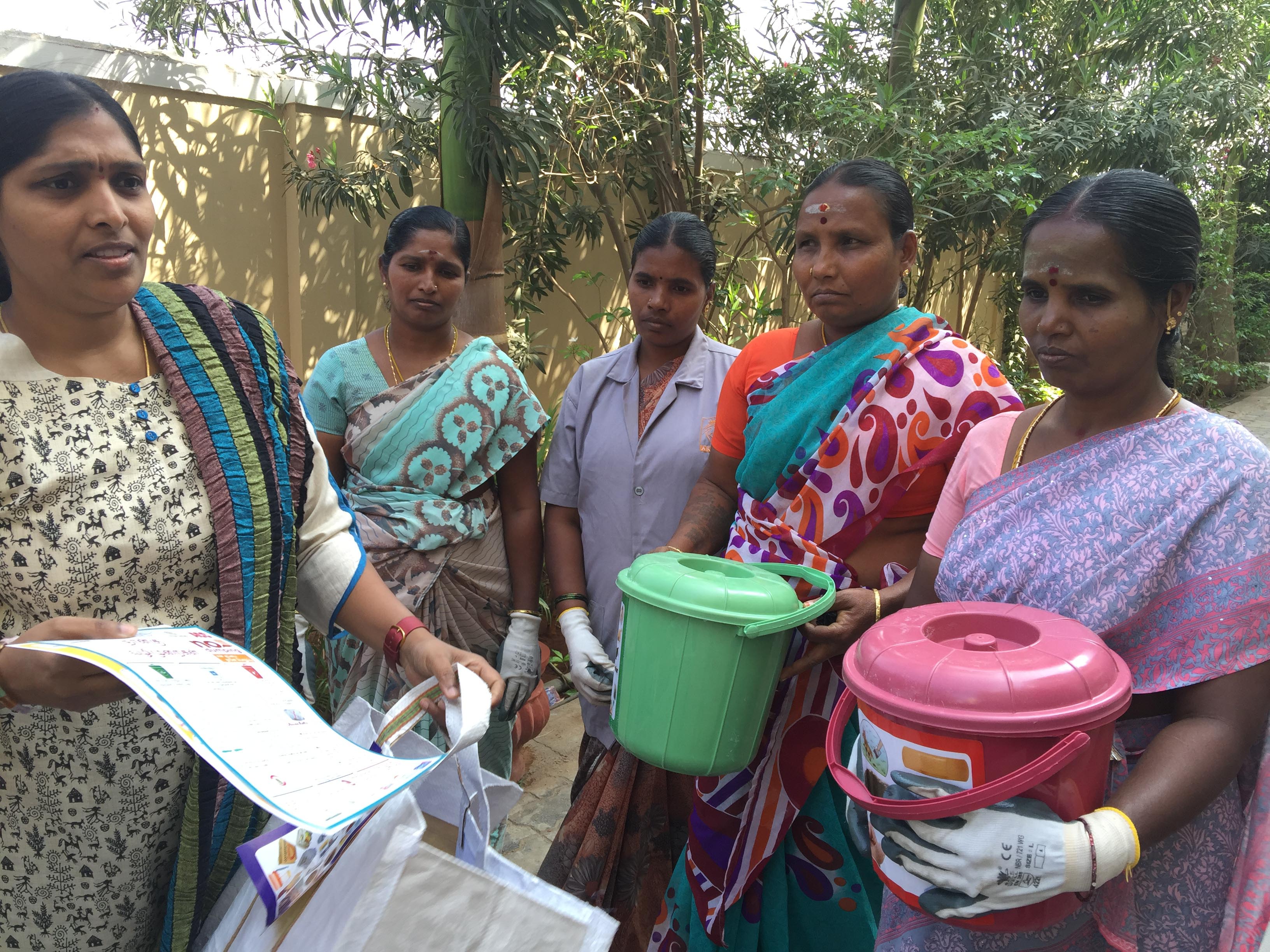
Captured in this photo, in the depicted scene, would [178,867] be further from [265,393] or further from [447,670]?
[265,393]

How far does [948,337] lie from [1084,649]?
37.4 inches

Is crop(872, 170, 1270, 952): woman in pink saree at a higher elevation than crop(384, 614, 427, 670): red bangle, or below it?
higher

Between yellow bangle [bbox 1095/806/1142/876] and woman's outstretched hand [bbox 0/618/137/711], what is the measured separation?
1267 mm

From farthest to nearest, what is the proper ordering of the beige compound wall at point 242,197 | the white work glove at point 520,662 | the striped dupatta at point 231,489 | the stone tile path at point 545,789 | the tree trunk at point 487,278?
the beige compound wall at point 242,197 < the tree trunk at point 487,278 < the stone tile path at point 545,789 < the white work glove at point 520,662 < the striped dupatta at point 231,489

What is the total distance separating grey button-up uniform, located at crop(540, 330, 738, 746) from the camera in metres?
2.45

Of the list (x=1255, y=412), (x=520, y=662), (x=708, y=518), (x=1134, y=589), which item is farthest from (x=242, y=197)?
(x=1255, y=412)

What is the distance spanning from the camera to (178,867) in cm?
141

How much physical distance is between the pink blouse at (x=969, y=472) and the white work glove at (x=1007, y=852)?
0.56 meters

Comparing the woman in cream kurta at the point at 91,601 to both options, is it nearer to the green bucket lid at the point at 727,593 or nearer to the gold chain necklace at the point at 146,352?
the gold chain necklace at the point at 146,352

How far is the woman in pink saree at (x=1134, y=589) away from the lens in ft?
3.88

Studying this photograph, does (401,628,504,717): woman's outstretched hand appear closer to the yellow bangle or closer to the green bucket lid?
the green bucket lid

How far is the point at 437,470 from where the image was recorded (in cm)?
244

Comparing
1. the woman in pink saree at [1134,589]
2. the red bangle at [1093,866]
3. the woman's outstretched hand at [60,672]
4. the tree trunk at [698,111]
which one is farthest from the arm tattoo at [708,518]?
the tree trunk at [698,111]

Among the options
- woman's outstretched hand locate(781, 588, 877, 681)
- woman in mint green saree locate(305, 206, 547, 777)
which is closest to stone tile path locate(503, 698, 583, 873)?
woman in mint green saree locate(305, 206, 547, 777)
